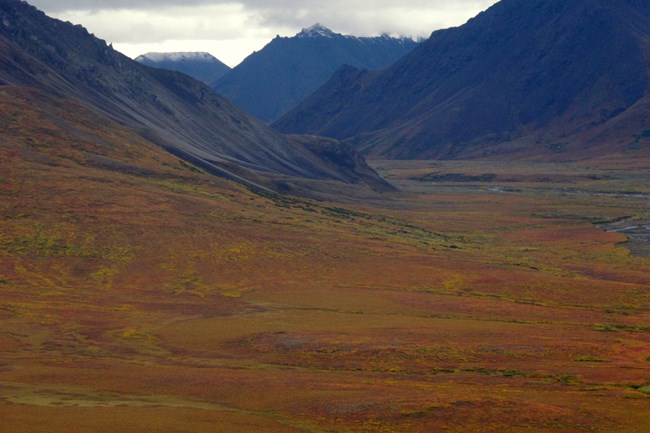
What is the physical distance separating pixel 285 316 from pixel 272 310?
309cm

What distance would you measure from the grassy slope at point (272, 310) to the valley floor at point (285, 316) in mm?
211

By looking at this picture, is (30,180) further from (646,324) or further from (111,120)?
(646,324)

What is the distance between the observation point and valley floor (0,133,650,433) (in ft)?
127

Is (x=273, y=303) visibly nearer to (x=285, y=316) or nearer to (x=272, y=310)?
(x=272, y=310)

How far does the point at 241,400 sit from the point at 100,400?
6.18 metres

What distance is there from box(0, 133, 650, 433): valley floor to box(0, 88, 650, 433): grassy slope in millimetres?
211

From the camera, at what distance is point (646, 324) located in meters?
64.6

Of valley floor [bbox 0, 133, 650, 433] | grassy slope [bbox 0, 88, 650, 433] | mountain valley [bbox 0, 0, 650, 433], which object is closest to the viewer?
valley floor [bbox 0, 133, 650, 433]

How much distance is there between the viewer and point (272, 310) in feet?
227

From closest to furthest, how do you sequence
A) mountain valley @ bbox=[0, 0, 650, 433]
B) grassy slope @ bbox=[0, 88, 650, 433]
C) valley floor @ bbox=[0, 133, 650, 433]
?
valley floor @ bbox=[0, 133, 650, 433], grassy slope @ bbox=[0, 88, 650, 433], mountain valley @ bbox=[0, 0, 650, 433]

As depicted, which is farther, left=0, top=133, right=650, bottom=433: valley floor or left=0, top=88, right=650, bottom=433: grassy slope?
left=0, top=88, right=650, bottom=433: grassy slope

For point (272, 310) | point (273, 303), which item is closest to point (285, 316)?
point (272, 310)

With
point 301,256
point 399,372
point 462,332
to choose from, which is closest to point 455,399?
point 399,372

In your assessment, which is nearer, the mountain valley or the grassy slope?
the grassy slope
